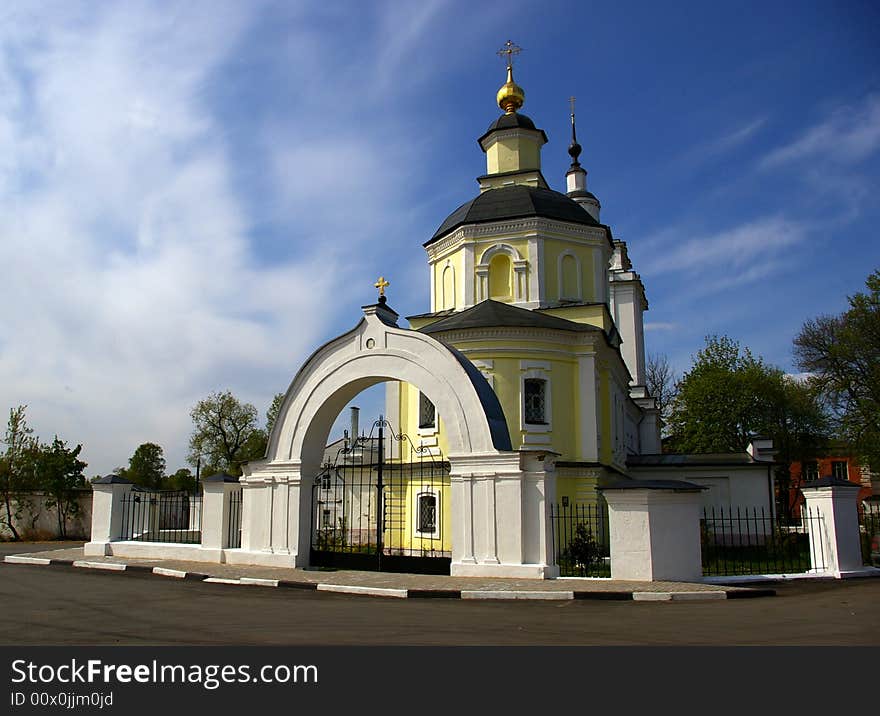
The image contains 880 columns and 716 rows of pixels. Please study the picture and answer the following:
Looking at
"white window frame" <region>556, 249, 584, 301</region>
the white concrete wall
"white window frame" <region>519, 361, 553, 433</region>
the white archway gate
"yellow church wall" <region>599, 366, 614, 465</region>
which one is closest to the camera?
the white archway gate

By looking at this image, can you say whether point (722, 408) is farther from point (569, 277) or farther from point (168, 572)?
point (168, 572)

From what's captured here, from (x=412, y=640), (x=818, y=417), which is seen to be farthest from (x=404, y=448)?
(x=818, y=417)

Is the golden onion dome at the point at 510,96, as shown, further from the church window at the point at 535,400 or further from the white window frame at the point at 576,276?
the church window at the point at 535,400

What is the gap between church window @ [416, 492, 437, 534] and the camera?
19812mm

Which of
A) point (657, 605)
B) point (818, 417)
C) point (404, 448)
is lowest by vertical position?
point (657, 605)

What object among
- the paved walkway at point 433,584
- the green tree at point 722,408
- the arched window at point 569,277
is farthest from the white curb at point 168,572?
the green tree at point 722,408

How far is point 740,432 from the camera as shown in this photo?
128 ft

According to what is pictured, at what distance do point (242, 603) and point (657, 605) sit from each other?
231 inches

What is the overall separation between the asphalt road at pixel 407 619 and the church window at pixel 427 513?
7.93 m

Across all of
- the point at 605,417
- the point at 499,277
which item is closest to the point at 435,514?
the point at 605,417

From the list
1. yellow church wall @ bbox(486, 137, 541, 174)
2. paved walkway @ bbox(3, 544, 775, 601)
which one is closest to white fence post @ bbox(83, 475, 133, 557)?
paved walkway @ bbox(3, 544, 775, 601)

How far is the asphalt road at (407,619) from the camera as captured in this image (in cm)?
747

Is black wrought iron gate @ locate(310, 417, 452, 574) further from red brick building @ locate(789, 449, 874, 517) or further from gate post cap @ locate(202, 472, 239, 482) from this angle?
red brick building @ locate(789, 449, 874, 517)

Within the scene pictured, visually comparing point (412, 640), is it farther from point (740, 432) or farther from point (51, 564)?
point (740, 432)
